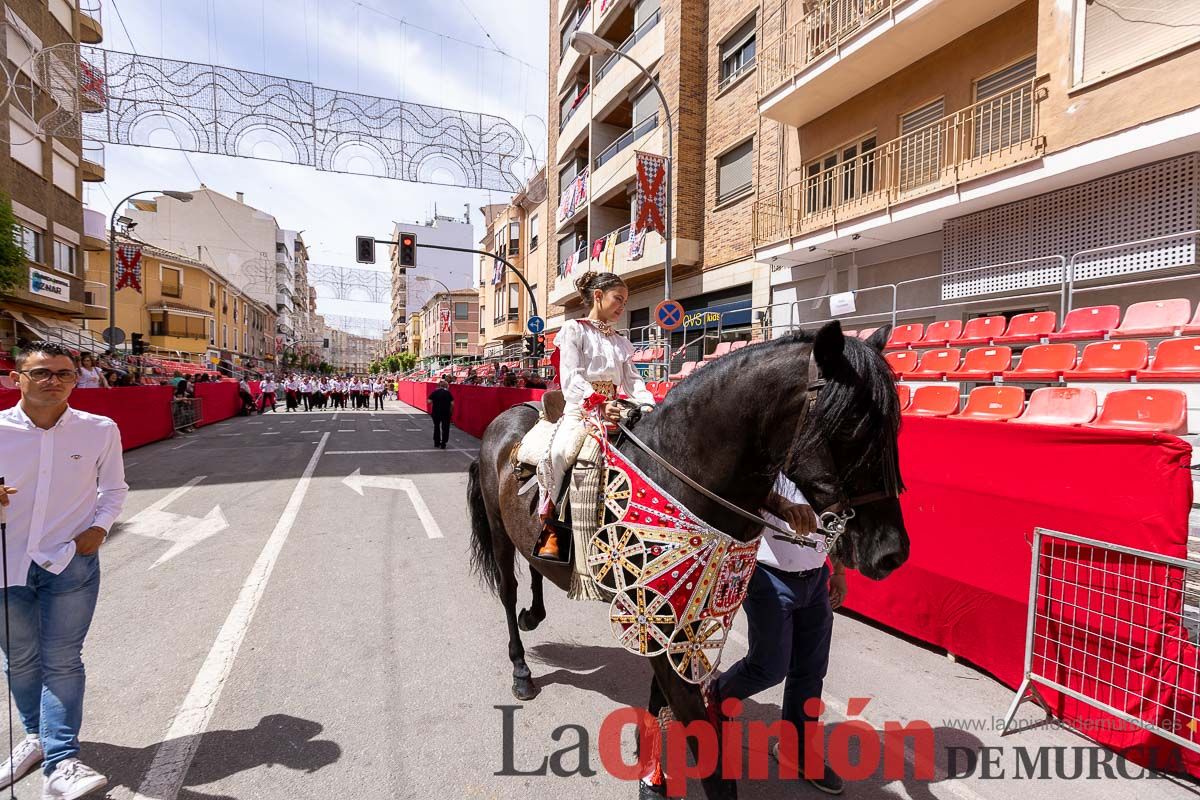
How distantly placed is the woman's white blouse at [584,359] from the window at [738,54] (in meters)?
16.6

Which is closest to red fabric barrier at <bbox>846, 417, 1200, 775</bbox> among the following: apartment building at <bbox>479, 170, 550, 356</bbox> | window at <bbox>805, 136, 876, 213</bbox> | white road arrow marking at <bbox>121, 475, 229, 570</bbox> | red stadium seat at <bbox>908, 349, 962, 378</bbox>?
red stadium seat at <bbox>908, 349, 962, 378</bbox>

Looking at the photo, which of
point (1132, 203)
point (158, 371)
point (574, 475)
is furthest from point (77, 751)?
point (158, 371)

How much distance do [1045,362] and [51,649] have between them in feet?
31.5

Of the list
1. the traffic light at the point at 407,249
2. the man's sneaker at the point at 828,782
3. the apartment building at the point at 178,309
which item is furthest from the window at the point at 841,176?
the apartment building at the point at 178,309

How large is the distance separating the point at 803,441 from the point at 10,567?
3.38 metres

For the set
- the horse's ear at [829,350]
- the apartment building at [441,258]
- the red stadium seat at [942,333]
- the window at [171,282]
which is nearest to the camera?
the horse's ear at [829,350]

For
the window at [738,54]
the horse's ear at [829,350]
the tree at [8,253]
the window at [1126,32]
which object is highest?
the window at [738,54]

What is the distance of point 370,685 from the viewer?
3418 millimetres

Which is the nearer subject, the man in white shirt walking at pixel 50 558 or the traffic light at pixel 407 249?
the man in white shirt walking at pixel 50 558

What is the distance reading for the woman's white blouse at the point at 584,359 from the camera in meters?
2.79

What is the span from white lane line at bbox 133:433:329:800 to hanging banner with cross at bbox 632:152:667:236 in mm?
13415

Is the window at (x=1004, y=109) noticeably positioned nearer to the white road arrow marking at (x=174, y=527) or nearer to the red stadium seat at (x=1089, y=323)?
the red stadium seat at (x=1089, y=323)

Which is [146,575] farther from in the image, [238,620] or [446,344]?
[446,344]

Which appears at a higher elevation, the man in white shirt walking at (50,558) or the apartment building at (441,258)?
the apartment building at (441,258)
